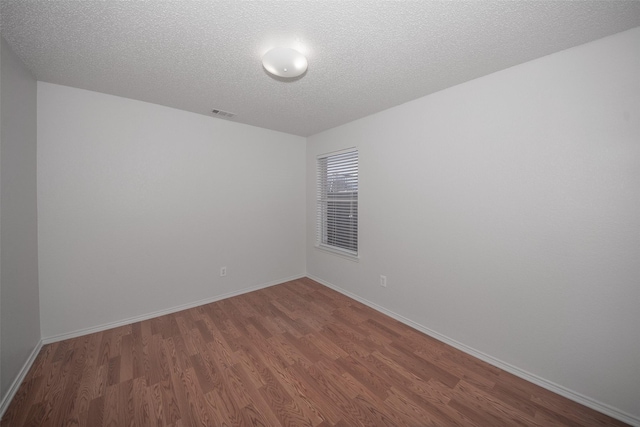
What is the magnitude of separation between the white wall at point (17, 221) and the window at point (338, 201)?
310cm

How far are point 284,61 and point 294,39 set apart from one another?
149mm

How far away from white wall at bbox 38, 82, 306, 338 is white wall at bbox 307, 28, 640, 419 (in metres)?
2.13

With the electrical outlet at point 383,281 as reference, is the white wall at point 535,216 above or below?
above

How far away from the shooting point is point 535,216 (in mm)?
1698

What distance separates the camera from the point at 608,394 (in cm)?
145

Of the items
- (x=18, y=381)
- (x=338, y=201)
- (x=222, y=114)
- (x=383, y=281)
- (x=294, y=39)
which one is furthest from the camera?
(x=338, y=201)

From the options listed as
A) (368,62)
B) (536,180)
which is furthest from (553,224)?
(368,62)

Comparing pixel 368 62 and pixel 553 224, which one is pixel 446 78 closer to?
pixel 368 62

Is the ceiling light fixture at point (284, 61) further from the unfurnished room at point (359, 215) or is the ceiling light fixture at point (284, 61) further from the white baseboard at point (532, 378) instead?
the white baseboard at point (532, 378)

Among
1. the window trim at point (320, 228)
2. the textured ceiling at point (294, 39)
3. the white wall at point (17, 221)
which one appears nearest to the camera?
the textured ceiling at point (294, 39)

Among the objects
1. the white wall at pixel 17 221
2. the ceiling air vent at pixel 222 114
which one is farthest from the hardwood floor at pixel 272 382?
the ceiling air vent at pixel 222 114

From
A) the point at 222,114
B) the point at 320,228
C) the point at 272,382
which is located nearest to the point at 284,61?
the point at 222,114

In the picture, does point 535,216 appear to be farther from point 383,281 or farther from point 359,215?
point 359,215

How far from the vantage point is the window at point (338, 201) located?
3.25 meters
